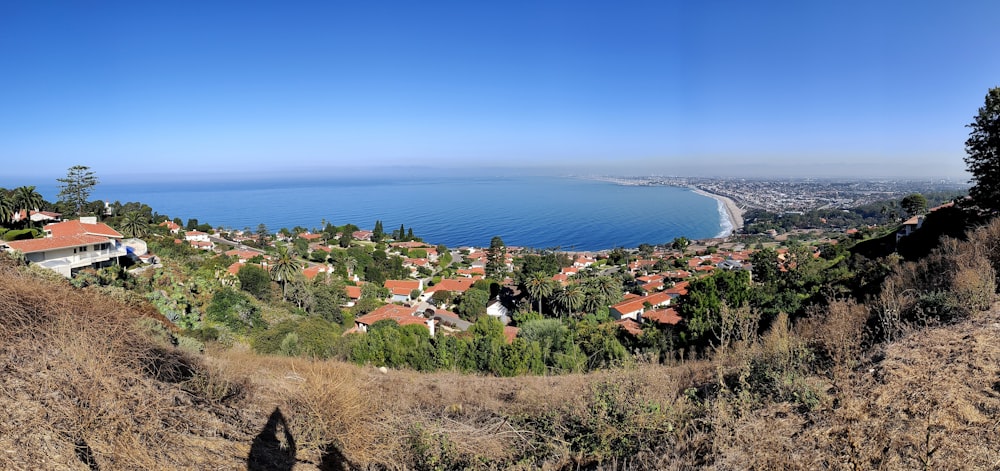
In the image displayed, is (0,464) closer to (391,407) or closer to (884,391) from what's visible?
(391,407)

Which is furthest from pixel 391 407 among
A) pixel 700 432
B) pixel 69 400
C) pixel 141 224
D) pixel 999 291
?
pixel 141 224

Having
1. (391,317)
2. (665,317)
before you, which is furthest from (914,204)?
(391,317)

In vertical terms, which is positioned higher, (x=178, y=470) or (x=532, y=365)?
(x=178, y=470)

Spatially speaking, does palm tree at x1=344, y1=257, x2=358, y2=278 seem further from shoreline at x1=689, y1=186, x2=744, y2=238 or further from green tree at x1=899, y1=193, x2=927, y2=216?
shoreline at x1=689, y1=186, x2=744, y2=238

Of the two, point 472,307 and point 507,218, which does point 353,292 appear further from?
point 507,218

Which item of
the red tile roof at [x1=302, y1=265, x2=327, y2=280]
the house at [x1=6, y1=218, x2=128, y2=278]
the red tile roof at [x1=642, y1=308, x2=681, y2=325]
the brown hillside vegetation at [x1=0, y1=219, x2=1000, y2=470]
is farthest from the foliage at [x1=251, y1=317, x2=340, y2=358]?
the red tile roof at [x1=302, y1=265, x2=327, y2=280]

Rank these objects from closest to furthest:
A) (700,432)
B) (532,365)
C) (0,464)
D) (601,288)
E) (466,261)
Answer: (0,464) < (700,432) < (532,365) < (601,288) < (466,261)
